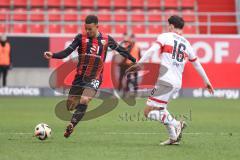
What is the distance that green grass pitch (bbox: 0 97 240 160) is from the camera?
10461 mm

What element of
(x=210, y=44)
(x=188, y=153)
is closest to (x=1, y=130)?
(x=188, y=153)

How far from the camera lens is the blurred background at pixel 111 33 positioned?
26.8 m

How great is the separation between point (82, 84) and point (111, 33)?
15.8m

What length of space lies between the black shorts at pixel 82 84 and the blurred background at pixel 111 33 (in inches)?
473

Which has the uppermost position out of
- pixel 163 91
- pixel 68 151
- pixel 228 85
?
pixel 163 91

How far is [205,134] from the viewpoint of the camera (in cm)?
1374

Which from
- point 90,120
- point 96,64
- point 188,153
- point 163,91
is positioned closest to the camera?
point 188,153

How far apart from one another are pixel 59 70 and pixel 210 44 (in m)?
6.08

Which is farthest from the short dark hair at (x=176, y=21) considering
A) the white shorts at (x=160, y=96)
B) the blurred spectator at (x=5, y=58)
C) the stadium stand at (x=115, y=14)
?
the stadium stand at (x=115, y=14)

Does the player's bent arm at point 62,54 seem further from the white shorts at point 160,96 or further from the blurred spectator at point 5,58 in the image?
the blurred spectator at point 5,58

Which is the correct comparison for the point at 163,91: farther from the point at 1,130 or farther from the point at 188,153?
the point at 1,130

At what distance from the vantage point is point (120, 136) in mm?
13297

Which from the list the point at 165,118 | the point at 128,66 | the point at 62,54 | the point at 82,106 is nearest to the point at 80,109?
the point at 82,106

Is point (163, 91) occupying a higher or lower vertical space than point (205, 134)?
higher
